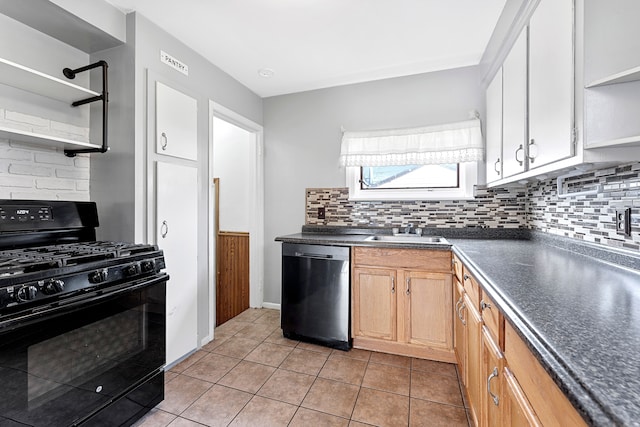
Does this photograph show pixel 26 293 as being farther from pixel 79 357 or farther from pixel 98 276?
pixel 79 357

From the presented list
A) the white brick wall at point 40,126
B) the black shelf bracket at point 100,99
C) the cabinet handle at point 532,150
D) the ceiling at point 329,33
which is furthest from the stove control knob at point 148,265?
the cabinet handle at point 532,150

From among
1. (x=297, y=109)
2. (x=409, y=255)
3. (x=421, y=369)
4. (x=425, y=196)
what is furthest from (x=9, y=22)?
(x=421, y=369)

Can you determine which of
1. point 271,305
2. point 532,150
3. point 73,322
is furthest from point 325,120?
point 73,322

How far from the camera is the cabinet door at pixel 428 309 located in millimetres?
2141

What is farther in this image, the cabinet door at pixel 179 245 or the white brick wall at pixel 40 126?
the cabinet door at pixel 179 245

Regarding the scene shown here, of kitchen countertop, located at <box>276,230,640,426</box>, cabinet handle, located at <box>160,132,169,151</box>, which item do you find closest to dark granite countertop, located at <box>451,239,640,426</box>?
kitchen countertop, located at <box>276,230,640,426</box>

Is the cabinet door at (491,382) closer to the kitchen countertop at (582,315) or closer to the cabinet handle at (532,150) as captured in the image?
the kitchen countertop at (582,315)

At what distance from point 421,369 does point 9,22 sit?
10.9 ft

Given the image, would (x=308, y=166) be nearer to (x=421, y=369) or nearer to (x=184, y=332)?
(x=184, y=332)

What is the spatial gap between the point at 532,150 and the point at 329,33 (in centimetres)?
156

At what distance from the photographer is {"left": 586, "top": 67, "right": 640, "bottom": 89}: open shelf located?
955 mm

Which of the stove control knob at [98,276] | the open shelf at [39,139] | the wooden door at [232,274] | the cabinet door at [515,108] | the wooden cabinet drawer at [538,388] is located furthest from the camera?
the wooden door at [232,274]

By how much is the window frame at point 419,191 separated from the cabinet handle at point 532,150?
3.59 ft

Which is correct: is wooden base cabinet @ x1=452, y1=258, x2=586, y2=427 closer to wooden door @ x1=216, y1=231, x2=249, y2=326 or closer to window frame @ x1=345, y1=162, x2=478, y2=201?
window frame @ x1=345, y1=162, x2=478, y2=201
